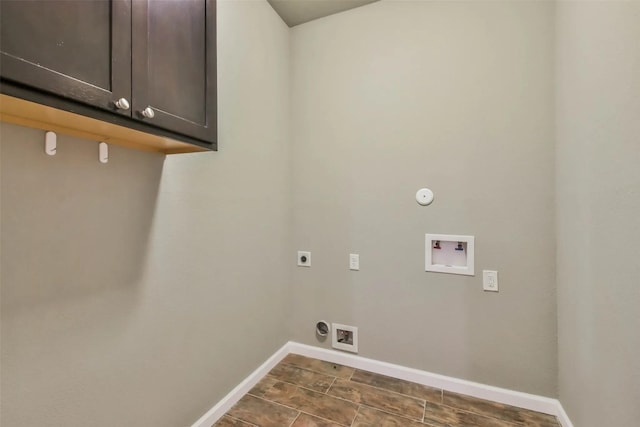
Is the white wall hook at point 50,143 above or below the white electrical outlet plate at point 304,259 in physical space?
above

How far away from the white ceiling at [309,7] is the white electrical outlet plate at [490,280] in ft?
7.00

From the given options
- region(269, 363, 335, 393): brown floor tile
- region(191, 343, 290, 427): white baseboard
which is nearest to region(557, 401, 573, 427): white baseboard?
region(269, 363, 335, 393): brown floor tile

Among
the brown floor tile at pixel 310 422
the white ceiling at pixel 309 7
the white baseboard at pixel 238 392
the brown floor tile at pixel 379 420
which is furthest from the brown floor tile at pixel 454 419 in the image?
the white ceiling at pixel 309 7

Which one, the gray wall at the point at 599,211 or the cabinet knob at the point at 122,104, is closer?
the cabinet knob at the point at 122,104

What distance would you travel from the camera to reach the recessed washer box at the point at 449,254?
1.84 meters

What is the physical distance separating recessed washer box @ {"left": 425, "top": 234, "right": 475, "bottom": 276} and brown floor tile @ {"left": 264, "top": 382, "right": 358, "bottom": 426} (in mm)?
1044

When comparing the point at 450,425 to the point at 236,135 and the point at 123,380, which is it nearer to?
the point at 123,380

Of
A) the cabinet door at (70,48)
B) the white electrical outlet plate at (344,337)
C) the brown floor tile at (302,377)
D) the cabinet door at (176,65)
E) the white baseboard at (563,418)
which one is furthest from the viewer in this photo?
the white electrical outlet plate at (344,337)

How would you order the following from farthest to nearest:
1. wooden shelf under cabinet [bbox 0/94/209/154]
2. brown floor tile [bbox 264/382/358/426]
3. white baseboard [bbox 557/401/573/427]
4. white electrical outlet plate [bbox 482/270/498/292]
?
white electrical outlet plate [bbox 482/270/498/292] → brown floor tile [bbox 264/382/358/426] → white baseboard [bbox 557/401/573/427] → wooden shelf under cabinet [bbox 0/94/209/154]

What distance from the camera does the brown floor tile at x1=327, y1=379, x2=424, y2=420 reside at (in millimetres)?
1674

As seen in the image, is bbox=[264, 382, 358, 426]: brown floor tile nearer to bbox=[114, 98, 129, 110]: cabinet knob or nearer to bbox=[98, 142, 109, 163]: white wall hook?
bbox=[98, 142, 109, 163]: white wall hook

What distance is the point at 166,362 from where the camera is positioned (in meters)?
1.35

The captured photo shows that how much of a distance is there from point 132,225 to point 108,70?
2.13 feet

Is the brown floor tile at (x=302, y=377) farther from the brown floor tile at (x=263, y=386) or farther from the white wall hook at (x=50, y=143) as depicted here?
the white wall hook at (x=50, y=143)
